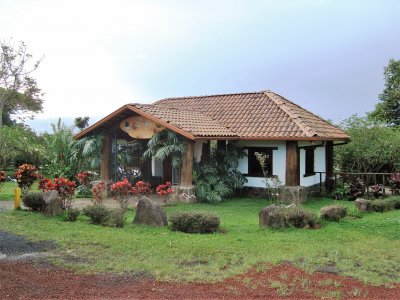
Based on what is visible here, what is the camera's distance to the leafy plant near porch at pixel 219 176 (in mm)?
15858

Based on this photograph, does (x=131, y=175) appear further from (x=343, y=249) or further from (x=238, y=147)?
(x=343, y=249)

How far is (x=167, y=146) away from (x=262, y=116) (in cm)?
455

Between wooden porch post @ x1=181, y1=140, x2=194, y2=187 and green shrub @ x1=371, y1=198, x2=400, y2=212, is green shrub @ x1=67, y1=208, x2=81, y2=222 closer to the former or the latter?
wooden porch post @ x1=181, y1=140, x2=194, y2=187

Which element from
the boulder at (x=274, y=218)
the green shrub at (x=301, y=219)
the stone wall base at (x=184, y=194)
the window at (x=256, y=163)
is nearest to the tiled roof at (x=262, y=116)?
the window at (x=256, y=163)

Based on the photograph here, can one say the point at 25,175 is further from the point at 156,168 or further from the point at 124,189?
the point at 156,168

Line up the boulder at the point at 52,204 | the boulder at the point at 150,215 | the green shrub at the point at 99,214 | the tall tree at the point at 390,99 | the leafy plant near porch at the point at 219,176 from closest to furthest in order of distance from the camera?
the boulder at the point at 150,215
the green shrub at the point at 99,214
the boulder at the point at 52,204
the leafy plant near porch at the point at 219,176
the tall tree at the point at 390,99

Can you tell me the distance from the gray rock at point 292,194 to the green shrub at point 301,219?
17.2 feet

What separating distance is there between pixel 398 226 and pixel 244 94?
39.3 feet

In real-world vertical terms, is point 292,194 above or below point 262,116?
below

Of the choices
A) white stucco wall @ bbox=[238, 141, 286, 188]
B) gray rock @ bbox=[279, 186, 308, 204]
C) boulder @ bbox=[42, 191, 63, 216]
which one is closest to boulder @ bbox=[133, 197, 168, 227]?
boulder @ bbox=[42, 191, 63, 216]

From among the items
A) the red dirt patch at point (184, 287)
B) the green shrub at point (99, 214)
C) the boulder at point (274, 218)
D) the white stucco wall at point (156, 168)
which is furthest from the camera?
the white stucco wall at point (156, 168)

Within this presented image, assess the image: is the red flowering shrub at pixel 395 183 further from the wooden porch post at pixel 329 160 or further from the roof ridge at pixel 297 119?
the roof ridge at pixel 297 119

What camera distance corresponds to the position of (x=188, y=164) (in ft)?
52.3

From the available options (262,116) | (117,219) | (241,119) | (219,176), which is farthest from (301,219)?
(241,119)
